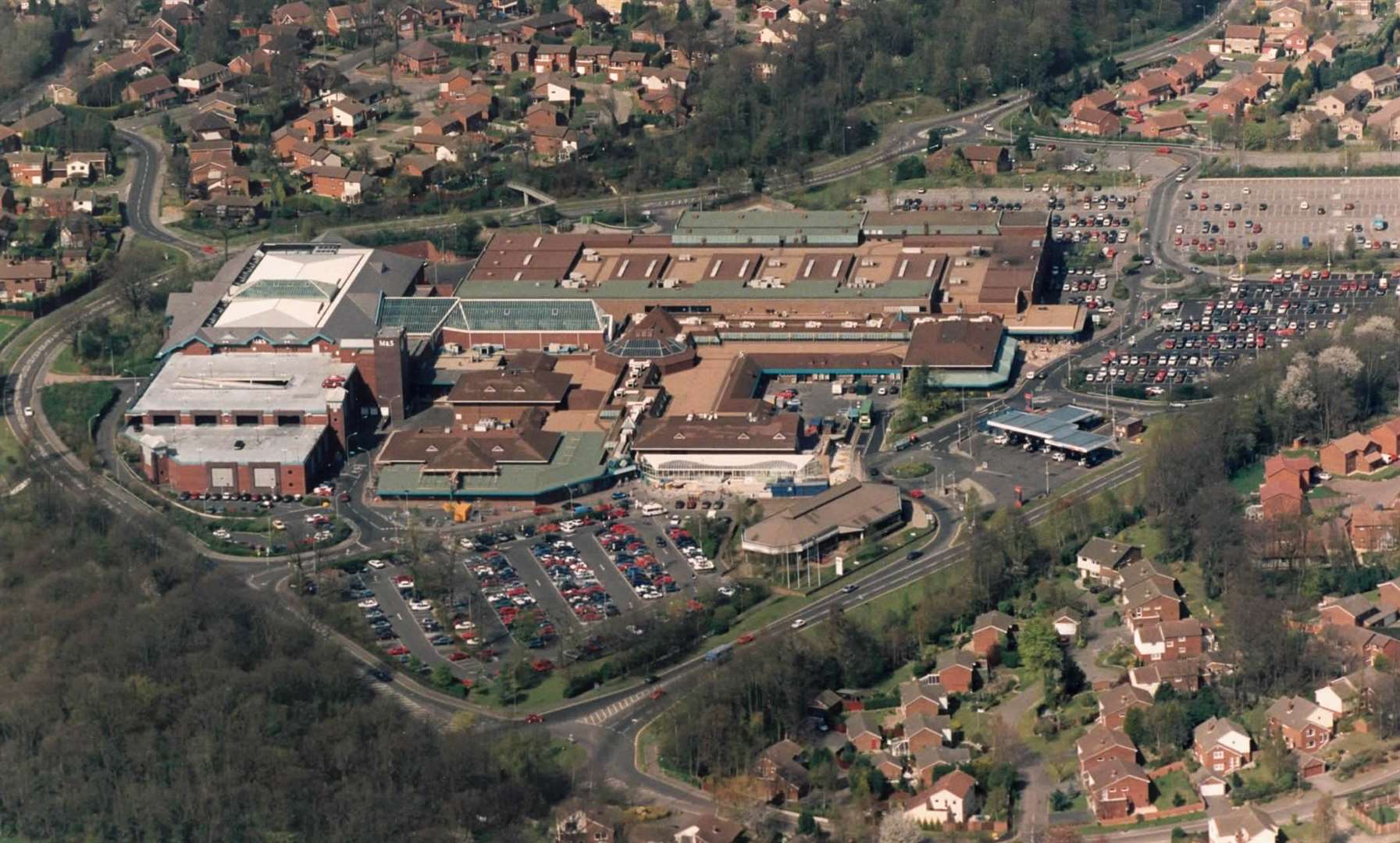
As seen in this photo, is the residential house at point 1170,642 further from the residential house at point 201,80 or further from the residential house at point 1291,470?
the residential house at point 201,80

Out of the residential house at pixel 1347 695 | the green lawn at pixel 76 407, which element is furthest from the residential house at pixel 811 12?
the residential house at pixel 1347 695

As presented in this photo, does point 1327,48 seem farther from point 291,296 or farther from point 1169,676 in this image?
point 1169,676

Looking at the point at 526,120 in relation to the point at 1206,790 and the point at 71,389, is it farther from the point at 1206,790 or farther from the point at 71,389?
the point at 1206,790

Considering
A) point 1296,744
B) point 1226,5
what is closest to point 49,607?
point 1296,744

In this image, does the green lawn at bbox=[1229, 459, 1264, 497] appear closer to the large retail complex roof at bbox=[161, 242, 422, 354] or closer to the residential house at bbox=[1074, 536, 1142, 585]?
the residential house at bbox=[1074, 536, 1142, 585]

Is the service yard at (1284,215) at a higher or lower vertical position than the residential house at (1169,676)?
lower

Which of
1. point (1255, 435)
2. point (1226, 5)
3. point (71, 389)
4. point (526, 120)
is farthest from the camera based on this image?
point (1226, 5)
